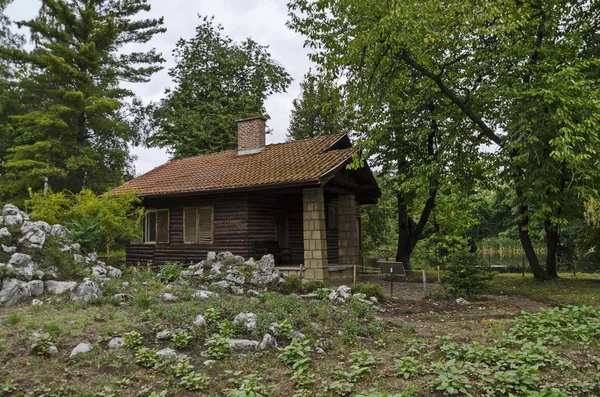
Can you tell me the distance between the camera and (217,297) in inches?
334

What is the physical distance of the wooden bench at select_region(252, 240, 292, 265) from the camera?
14.4 metres

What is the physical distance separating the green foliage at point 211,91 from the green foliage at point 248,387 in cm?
2145

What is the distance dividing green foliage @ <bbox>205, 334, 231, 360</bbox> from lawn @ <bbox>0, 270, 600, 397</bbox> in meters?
0.02

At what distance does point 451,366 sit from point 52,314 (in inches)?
246

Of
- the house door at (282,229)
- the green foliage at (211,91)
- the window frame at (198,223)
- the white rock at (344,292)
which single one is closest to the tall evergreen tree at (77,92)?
the green foliage at (211,91)

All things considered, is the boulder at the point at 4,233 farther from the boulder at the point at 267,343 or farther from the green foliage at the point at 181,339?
the boulder at the point at 267,343

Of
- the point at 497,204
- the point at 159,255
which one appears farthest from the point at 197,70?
the point at 497,204

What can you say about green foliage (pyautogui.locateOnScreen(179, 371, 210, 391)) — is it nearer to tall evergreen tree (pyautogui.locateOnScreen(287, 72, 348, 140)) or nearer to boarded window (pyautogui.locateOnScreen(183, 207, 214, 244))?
boarded window (pyautogui.locateOnScreen(183, 207, 214, 244))

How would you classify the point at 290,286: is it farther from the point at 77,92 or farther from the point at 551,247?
the point at 77,92

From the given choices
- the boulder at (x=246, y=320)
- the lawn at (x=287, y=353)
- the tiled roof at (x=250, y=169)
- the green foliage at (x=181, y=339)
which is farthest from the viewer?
the tiled roof at (x=250, y=169)

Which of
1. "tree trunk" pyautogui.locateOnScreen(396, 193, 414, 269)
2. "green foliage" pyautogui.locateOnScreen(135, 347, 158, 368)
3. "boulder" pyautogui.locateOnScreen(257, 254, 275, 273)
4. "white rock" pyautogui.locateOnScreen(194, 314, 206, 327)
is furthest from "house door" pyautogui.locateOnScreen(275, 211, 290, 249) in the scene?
"green foliage" pyautogui.locateOnScreen(135, 347, 158, 368)

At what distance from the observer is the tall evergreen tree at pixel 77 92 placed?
856 inches

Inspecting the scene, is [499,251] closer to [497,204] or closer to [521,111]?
[497,204]

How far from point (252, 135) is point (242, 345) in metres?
12.6
